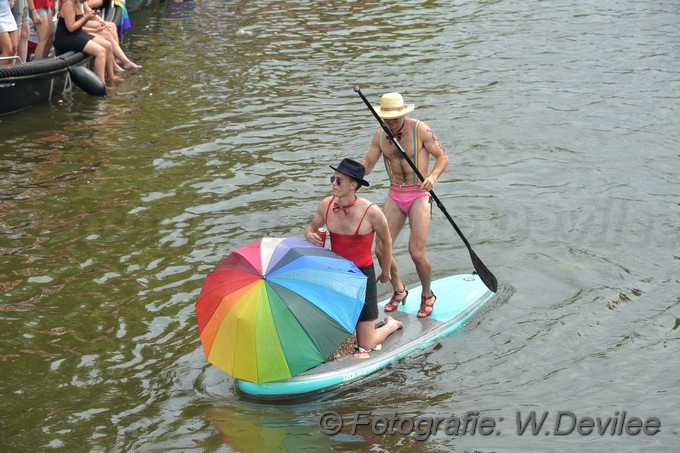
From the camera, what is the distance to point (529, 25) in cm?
2383

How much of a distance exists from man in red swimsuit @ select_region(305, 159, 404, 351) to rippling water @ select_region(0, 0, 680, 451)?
912 millimetres

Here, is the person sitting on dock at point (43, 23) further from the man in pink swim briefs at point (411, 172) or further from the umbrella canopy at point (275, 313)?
the umbrella canopy at point (275, 313)

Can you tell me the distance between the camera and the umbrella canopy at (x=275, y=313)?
767 centimetres

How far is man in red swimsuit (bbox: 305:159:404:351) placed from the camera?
8.30m

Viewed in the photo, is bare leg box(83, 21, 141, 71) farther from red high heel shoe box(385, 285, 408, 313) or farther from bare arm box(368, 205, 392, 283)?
bare arm box(368, 205, 392, 283)

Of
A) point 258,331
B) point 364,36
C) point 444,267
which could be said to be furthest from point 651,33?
point 258,331

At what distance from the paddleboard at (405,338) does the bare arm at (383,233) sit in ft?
2.21

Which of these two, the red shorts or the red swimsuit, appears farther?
the red shorts

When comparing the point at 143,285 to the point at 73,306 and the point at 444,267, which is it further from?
the point at 444,267

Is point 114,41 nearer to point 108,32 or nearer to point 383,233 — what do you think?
point 108,32

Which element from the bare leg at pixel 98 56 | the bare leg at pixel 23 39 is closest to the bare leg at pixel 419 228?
the bare leg at pixel 23 39

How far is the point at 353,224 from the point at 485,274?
2.25 metres

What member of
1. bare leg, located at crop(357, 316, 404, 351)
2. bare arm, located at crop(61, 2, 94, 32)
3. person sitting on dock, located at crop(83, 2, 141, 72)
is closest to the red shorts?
bare leg, located at crop(357, 316, 404, 351)

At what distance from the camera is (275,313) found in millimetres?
7660
